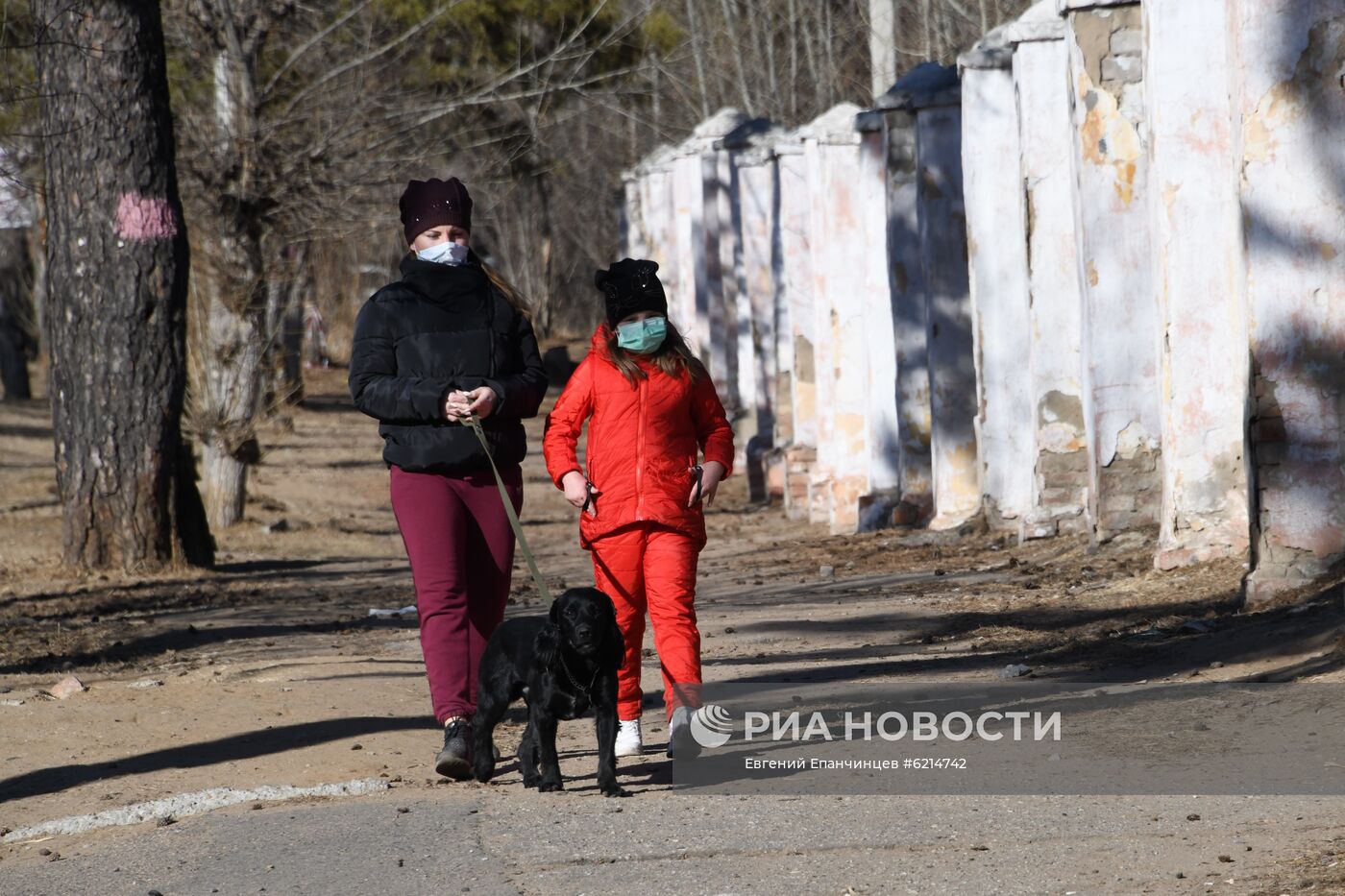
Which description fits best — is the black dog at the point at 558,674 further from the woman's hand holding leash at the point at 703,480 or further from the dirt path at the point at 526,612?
the woman's hand holding leash at the point at 703,480

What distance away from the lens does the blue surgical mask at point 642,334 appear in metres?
5.89

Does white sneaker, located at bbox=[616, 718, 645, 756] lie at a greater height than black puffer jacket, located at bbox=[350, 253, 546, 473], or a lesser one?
lesser

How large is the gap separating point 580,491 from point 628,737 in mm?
800

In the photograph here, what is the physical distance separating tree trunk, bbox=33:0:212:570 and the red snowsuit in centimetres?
661

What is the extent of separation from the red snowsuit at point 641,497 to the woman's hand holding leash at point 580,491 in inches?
0.7

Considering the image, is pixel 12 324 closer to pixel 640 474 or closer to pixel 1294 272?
pixel 1294 272

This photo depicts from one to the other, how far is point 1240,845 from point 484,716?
7.14 ft

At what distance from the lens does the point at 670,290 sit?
2962 cm

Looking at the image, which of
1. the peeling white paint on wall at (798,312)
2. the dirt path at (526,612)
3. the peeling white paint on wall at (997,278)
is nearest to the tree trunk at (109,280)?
the dirt path at (526,612)

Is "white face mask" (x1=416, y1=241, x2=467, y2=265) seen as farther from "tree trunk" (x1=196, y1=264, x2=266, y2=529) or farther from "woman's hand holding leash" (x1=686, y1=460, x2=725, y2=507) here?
"tree trunk" (x1=196, y1=264, x2=266, y2=529)

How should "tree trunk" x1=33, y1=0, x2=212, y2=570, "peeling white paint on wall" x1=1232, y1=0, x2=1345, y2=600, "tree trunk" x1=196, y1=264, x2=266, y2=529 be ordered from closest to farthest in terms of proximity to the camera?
"peeling white paint on wall" x1=1232, y1=0, x2=1345, y2=600 → "tree trunk" x1=33, y1=0, x2=212, y2=570 → "tree trunk" x1=196, y1=264, x2=266, y2=529

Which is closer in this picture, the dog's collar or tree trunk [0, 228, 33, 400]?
the dog's collar

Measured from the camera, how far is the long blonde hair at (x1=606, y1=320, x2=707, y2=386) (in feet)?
19.4

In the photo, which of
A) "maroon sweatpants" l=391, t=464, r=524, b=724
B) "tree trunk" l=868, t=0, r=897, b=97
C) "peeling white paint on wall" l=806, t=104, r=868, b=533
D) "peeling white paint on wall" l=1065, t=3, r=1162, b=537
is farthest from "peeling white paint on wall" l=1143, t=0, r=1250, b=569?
"tree trunk" l=868, t=0, r=897, b=97
